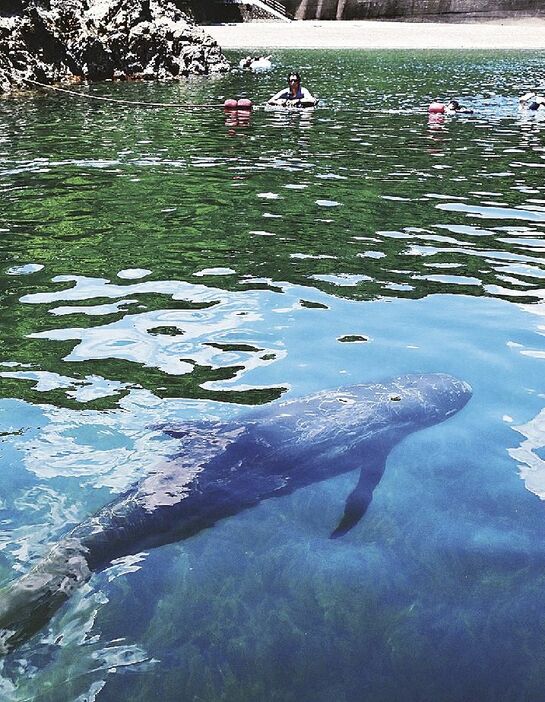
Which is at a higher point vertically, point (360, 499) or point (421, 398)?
point (421, 398)

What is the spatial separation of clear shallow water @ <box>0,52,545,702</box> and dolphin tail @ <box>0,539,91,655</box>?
0.08m

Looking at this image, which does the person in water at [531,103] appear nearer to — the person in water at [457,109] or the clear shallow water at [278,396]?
→ the person in water at [457,109]

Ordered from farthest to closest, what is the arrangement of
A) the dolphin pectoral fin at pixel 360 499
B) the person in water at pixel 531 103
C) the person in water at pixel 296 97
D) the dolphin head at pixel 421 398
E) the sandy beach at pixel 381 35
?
the sandy beach at pixel 381 35 < the person in water at pixel 296 97 < the person in water at pixel 531 103 < the dolphin head at pixel 421 398 < the dolphin pectoral fin at pixel 360 499

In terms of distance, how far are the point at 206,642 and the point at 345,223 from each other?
26.2ft

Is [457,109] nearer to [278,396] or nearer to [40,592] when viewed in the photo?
[278,396]

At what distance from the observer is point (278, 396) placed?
5680 mm

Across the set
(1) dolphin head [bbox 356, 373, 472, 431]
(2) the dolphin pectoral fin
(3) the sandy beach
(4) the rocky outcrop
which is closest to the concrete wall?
(3) the sandy beach

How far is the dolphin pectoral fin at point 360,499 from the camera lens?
421 centimetres

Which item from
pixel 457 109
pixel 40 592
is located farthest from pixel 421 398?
pixel 457 109

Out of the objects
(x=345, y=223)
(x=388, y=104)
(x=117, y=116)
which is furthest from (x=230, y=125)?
(x=345, y=223)

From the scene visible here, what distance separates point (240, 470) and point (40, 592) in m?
1.43

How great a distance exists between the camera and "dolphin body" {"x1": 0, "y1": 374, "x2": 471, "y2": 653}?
11.6 ft

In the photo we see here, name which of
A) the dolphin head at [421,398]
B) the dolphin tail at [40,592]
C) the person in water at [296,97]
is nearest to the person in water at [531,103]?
the person in water at [296,97]

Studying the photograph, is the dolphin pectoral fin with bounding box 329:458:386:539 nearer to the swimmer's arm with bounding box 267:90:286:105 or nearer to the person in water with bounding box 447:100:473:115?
the person in water with bounding box 447:100:473:115
